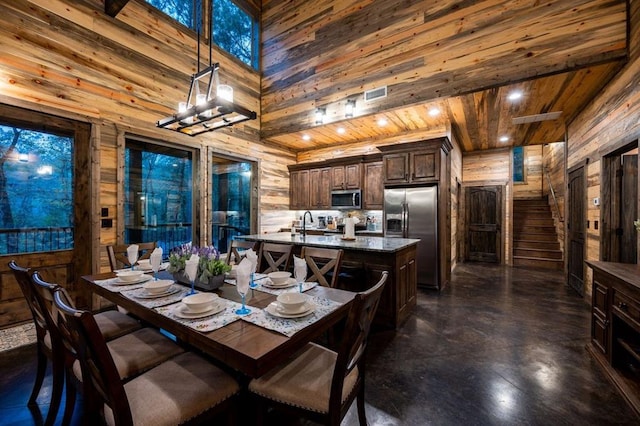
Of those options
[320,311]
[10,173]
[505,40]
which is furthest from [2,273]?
[505,40]

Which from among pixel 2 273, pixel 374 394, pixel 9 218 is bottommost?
pixel 374 394

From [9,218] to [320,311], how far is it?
3.72 m

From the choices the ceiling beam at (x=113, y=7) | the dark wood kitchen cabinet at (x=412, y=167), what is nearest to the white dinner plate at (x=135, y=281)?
the ceiling beam at (x=113, y=7)

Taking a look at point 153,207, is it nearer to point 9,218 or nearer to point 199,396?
point 9,218

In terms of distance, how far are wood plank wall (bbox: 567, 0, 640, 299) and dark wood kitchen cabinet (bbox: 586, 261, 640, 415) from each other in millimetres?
1654

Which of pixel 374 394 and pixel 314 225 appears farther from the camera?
pixel 314 225

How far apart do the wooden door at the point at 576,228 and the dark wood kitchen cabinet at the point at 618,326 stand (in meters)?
2.45

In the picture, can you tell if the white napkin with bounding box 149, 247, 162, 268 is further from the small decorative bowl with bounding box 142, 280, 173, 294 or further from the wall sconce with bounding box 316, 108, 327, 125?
the wall sconce with bounding box 316, 108, 327, 125

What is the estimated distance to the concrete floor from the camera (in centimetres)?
183

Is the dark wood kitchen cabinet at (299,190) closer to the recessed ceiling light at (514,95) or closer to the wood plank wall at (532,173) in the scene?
the recessed ceiling light at (514,95)

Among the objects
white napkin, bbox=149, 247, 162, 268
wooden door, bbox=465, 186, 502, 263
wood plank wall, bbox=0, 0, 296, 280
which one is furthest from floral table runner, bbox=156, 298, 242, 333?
wooden door, bbox=465, 186, 502, 263

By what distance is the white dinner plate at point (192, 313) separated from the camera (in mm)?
1450

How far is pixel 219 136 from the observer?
506 centimetres

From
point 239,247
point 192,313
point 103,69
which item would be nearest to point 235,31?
point 103,69
